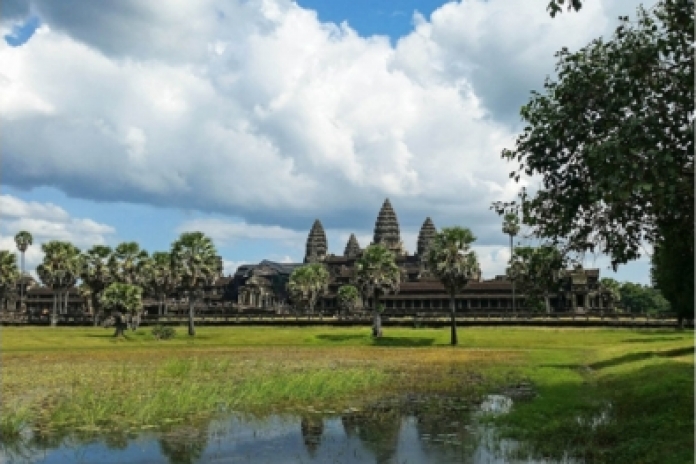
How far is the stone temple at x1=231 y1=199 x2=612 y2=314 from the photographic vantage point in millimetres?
119375

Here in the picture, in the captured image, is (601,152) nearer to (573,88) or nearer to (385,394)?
(573,88)

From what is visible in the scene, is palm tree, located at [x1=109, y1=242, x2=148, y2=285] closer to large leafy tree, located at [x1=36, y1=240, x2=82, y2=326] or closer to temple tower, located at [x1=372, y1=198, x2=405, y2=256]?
large leafy tree, located at [x1=36, y1=240, x2=82, y2=326]

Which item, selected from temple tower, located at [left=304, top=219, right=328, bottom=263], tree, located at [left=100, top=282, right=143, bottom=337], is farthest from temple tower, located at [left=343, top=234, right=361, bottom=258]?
tree, located at [left=100, top=282, right=143, bottom=337]

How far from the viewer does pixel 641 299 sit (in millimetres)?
169250

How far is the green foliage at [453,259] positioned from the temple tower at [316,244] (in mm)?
125248

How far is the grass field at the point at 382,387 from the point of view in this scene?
19.2 metres

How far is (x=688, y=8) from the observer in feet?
53.0

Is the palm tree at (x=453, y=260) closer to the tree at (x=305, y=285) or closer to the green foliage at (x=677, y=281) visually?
the green foliage at (x=677, y=281)

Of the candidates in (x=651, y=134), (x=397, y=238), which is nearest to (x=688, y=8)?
(x=651, y=134)

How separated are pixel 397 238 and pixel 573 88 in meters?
166

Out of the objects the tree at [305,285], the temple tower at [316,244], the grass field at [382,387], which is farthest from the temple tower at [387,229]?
the grass field at [382,387]

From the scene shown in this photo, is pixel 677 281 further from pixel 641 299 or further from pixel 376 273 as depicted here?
pixel 641 299

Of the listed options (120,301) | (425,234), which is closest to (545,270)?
(120,301)

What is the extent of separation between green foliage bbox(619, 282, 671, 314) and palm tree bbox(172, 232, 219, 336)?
11303cm
